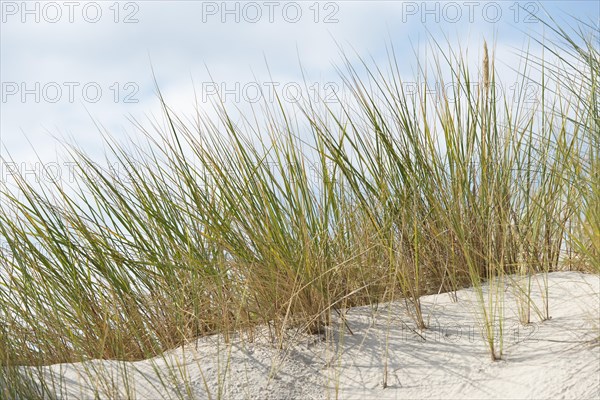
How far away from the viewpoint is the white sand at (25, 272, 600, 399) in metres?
2.00

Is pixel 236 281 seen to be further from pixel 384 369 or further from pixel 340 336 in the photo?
pixel 384 369

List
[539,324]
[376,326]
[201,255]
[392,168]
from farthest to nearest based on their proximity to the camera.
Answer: [392,168] → [201,255] → [376,326] → [539,324]

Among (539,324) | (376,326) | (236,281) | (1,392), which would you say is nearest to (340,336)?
(376,326)

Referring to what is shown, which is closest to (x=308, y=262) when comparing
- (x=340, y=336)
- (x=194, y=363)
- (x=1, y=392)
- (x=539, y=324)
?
(x=340, y=336)

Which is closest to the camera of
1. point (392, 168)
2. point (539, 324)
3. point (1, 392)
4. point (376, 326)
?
point (1, 392)

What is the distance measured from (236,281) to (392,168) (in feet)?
2.67

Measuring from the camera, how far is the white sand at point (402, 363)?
1997 millimetres

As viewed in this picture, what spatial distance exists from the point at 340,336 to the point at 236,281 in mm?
392

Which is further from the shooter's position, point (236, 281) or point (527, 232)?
point (527, 232)

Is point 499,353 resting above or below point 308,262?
below

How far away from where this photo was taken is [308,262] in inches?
91.4

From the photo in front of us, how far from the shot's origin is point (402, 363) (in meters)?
2.20

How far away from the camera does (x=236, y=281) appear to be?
2465 mm

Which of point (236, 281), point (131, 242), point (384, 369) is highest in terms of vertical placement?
point (131, 242)
